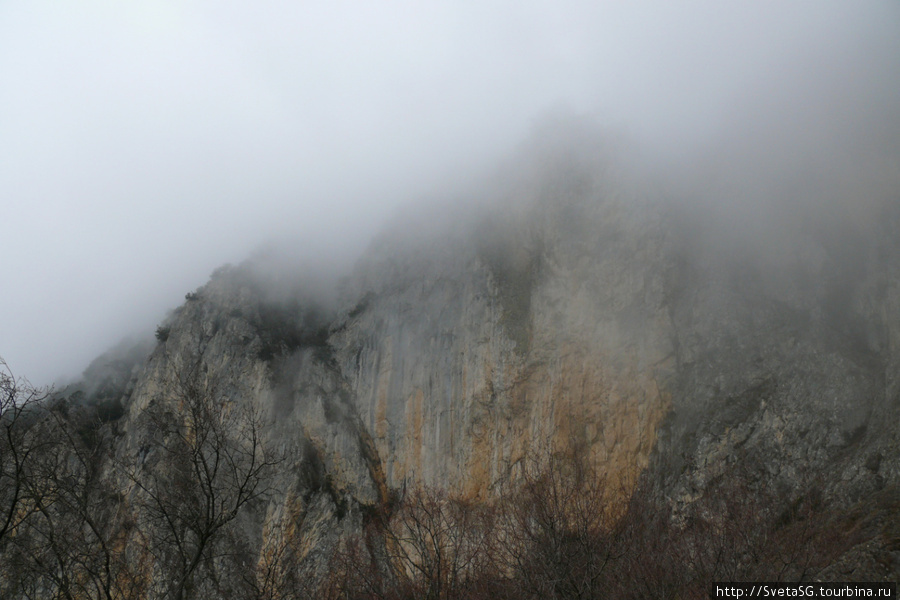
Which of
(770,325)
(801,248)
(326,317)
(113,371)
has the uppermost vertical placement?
(113,371)

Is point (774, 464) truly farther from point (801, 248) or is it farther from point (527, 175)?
point (527, 175)

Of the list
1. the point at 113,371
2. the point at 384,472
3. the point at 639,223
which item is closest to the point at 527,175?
the point at 639,223

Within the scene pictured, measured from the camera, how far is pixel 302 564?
75.4 ft

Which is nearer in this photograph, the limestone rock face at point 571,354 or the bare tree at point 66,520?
the bare tree at point 66,520

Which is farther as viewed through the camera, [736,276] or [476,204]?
[476,204]

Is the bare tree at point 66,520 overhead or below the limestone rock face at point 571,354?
overhead

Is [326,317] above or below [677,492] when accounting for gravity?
above

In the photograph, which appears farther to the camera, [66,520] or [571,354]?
[571,354]

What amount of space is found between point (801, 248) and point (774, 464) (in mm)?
8707

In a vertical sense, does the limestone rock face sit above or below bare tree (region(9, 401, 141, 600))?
below

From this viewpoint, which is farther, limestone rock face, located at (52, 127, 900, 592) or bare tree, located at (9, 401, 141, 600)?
limestone rock face, located at (52, 127, 900, 592)

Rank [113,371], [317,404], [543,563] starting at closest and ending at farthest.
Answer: [543,563], [317,404], [113,371]

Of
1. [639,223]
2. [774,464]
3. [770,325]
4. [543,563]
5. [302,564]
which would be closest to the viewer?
[543,563]

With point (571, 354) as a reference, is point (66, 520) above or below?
above
